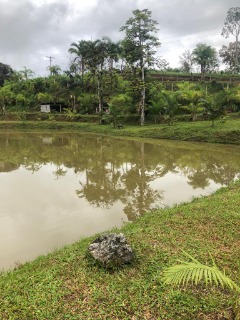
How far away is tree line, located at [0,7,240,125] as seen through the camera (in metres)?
23.0

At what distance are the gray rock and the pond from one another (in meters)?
1.55

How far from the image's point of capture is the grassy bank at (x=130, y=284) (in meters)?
3.30

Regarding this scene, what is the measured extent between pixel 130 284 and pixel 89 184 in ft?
20.3

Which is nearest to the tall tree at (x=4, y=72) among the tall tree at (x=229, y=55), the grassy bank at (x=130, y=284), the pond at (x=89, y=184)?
the pond at (x=89, y=184)

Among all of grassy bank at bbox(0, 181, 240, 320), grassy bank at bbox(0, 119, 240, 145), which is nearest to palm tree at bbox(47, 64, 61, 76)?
grassy bank at bbox(0, 119, 240, 145)

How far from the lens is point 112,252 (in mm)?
3988

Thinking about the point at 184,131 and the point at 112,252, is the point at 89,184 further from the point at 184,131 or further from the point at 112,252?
the point at 184,131

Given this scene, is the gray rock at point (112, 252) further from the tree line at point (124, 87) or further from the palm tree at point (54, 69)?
the palm tree at point (54, 69)

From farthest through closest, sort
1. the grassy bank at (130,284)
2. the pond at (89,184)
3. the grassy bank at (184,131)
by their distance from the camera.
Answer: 1. the grassy bank at (184,131)
2. the pond at (89,184)
3. the grassy bank at (130,284)

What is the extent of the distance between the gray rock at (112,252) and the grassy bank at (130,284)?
104 millimetres

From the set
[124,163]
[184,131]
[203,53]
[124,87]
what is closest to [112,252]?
[124,163]

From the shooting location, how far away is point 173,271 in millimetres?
2805

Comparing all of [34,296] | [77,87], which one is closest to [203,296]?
[34,296]

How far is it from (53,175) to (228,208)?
6749 mm
